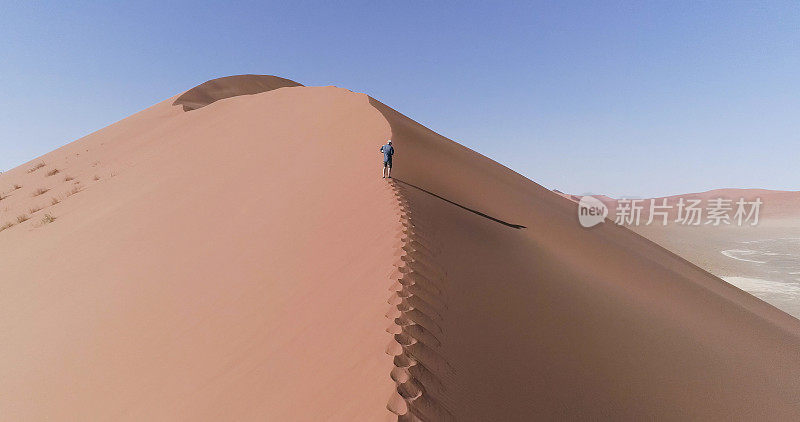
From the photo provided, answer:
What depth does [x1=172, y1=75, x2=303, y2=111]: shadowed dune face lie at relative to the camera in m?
32.5

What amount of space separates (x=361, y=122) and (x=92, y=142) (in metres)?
23.1

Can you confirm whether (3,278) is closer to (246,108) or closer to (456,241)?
(456,241)

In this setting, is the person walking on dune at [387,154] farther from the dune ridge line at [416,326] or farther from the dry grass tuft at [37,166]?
the dry grass tuft at [37,166]

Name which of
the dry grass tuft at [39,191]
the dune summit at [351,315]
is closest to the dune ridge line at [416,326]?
the dune summit at [351,315]

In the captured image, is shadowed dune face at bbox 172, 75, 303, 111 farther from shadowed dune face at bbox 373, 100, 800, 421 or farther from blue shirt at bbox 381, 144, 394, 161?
shadowed dune face at bbox 373, 100, 800, 421

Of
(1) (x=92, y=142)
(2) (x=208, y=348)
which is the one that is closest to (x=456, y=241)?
(2) (x=208, y=348)

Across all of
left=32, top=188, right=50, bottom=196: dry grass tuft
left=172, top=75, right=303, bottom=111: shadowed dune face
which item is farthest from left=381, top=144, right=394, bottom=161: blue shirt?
left=172, top=75, right=303, bottom=111: shadowed dune face

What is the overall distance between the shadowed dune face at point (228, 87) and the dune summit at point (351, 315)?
975 inches

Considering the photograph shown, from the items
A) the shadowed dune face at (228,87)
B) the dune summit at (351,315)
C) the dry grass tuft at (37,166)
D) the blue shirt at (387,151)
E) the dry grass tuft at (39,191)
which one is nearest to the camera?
the dune summit at (351,315)

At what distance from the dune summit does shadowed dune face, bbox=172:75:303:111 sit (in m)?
24.8

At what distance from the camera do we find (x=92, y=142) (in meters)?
25.5

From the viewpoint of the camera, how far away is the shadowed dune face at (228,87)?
32469mm

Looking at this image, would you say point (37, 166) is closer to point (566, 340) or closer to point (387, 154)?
point (387, 154)

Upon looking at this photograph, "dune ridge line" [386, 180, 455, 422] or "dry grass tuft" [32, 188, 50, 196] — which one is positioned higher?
"dry grass tuft" [32, 188, 50, 196]
